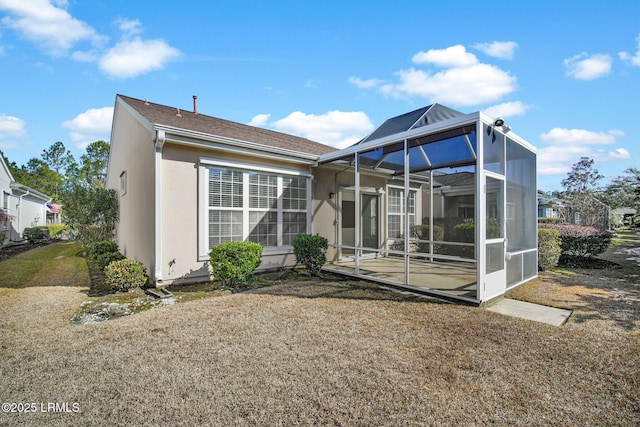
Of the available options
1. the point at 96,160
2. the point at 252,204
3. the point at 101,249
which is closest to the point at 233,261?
the point at 252,204

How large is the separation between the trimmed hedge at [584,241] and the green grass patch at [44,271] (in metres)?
13.3

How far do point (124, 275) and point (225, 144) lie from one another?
342cm

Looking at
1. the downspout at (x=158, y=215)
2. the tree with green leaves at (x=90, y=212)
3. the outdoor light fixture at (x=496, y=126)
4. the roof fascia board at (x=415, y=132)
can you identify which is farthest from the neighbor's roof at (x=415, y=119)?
the tree with green leaves at (x=90, y=212)

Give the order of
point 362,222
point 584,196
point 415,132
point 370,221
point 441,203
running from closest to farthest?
point 415,132 < point 362,222 < point 370,221 < point 441,203 < point 584,196

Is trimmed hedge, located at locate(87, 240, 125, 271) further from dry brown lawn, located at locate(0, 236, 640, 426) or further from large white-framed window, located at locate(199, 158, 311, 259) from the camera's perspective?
large white-framed window, located at locate(199, 158, 311, 259)

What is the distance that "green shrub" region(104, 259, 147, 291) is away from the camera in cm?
586

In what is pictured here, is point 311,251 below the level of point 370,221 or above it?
below

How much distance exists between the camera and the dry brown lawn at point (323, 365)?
7.54ft

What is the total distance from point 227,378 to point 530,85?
33.8ft

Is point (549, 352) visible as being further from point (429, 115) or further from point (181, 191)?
point (181, 191)

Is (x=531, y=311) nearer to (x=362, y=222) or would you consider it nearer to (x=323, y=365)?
Result: (x=323, y=365)

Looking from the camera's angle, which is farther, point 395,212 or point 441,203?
point 441,203

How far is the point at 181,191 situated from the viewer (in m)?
6.51

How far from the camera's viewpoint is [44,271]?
27.9 feet
